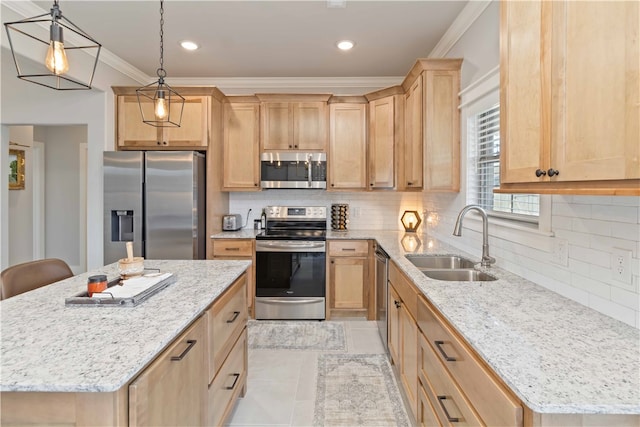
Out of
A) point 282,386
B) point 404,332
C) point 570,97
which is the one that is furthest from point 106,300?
point 570,97

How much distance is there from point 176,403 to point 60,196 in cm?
563

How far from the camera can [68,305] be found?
139 centimetres

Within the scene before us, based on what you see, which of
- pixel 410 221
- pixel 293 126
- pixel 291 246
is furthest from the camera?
pixel 410 221

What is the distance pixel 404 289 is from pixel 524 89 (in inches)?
50.8

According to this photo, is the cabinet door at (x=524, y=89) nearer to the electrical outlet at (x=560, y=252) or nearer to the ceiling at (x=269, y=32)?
the electrical outlet at (x=560, y=252)

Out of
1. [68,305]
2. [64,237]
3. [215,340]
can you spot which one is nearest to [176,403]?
[215,340]

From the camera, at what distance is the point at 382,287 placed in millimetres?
3117

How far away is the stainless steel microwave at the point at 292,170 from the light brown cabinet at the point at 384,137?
0.57m

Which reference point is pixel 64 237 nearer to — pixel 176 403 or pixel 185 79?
pixel 185 79

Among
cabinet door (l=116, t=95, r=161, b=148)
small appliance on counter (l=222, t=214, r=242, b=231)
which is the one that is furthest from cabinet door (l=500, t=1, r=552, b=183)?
cabinet door (l=116, t=95, r=161, b=148)

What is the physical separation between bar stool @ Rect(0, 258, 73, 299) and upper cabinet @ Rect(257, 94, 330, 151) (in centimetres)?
244

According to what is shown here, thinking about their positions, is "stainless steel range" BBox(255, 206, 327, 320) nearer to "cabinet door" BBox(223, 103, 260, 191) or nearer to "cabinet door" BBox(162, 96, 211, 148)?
"cabinet door" BBox(223, 103, 260, 191)

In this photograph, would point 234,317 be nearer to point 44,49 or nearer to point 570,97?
point 570,97

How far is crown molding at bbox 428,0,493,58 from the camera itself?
97.6 inches
